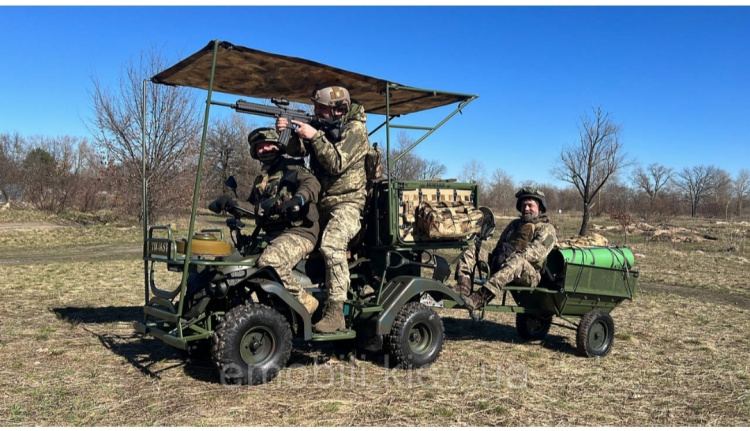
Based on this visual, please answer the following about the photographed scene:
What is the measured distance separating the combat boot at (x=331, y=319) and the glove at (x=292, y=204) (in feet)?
3.27

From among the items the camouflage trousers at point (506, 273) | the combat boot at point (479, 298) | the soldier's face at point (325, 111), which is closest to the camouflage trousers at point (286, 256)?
the soldier's face at point (325, 111)

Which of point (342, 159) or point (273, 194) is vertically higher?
point (342, 159)

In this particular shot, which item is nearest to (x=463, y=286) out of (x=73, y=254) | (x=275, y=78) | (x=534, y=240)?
(x=534, y=240)

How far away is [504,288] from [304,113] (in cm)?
305

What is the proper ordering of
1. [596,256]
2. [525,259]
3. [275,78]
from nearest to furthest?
[275,78]
[525,259]
[596,256]

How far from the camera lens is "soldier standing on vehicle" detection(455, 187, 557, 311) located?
22.2 ft

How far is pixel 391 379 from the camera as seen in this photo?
5.75 m

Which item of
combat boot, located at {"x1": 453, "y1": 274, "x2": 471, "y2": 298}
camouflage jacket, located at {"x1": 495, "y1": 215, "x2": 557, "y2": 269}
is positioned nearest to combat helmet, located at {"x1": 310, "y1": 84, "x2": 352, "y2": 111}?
combat boot, located at {"x1": 453, "y1": 274, "x2": 471, "y2": 298}

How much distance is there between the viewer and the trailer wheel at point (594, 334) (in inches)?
273

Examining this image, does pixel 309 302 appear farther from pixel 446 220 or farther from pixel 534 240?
pixel 534 240

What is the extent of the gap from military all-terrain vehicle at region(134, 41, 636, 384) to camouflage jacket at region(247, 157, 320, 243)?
23 centimetres

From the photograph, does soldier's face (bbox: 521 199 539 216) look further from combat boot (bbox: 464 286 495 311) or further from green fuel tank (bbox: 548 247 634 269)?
combat boot (bbox: 464 286 495 311)

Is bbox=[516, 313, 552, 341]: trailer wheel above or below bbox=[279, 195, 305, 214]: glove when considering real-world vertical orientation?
below

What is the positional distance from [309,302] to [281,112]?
1.86 m
